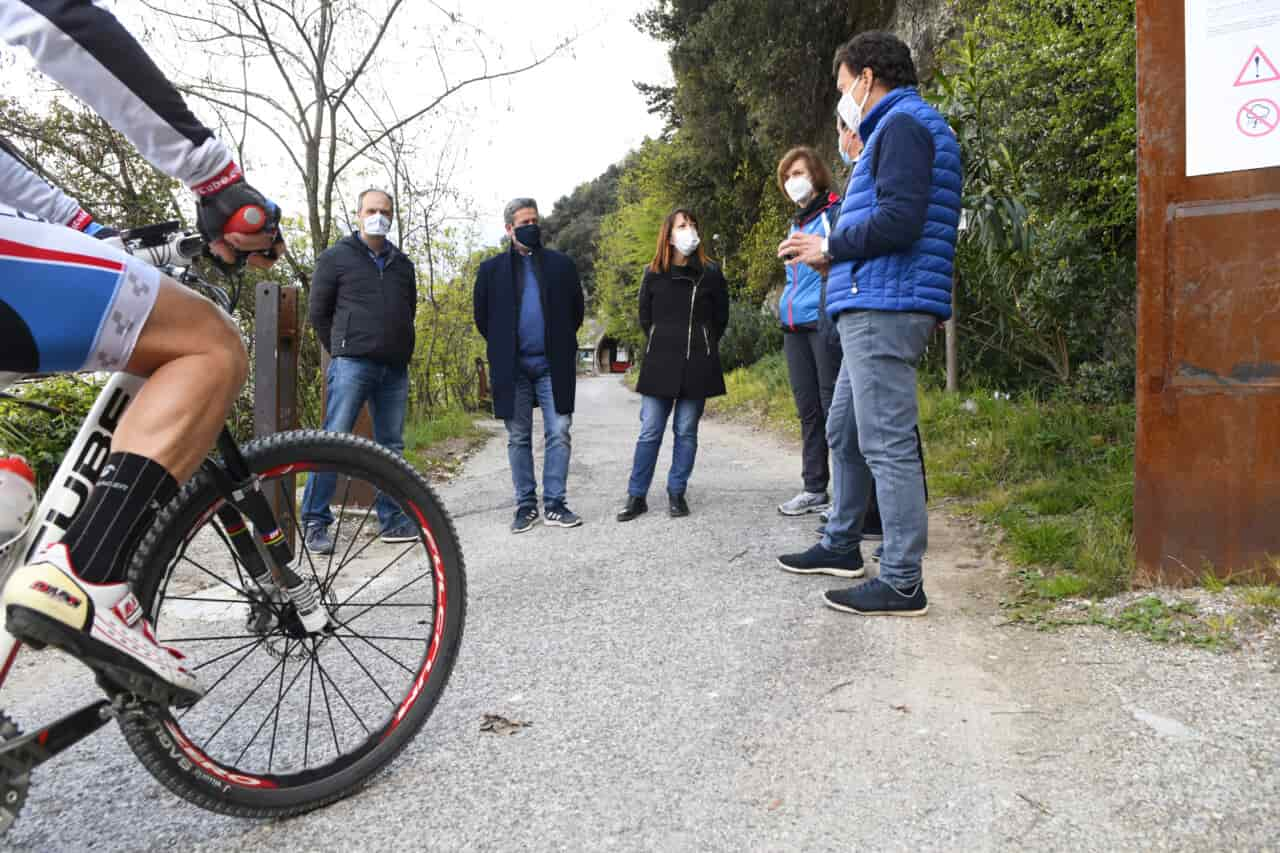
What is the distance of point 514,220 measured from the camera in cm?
564

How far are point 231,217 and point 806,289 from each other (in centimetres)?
405

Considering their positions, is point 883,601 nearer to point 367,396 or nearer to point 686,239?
point 686,239

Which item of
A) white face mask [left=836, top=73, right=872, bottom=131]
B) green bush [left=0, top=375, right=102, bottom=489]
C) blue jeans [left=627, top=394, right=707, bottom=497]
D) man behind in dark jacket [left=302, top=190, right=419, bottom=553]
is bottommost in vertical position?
blue jeans [left=627, top=394, right=707, bottom=497]

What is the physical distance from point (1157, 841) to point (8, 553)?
231 centimetres

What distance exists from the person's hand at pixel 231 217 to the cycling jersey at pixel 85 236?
2cm

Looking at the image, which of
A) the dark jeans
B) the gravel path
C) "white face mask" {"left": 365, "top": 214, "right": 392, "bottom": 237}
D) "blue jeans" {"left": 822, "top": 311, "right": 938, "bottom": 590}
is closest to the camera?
the gravel path

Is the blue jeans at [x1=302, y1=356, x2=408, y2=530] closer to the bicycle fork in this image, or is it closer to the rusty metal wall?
the bicycle fork

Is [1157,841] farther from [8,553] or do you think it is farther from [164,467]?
[8,553]

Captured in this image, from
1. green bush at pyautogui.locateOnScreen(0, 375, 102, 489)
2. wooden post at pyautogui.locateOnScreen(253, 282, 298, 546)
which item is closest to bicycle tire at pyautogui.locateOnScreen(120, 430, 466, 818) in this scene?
wooden post at pyautogui.locateOnScreen(253, 282, 298, 546)

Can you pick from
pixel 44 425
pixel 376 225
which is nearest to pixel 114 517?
pixel 376 225

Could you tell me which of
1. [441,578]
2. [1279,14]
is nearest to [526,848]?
[441,578]

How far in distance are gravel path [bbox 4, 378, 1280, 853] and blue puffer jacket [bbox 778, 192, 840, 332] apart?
2023 mm

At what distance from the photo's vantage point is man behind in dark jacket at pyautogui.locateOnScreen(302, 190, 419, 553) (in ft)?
16.7

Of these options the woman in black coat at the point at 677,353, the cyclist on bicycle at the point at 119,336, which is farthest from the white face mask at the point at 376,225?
the cyclist on bicycle at the point at 119,336
